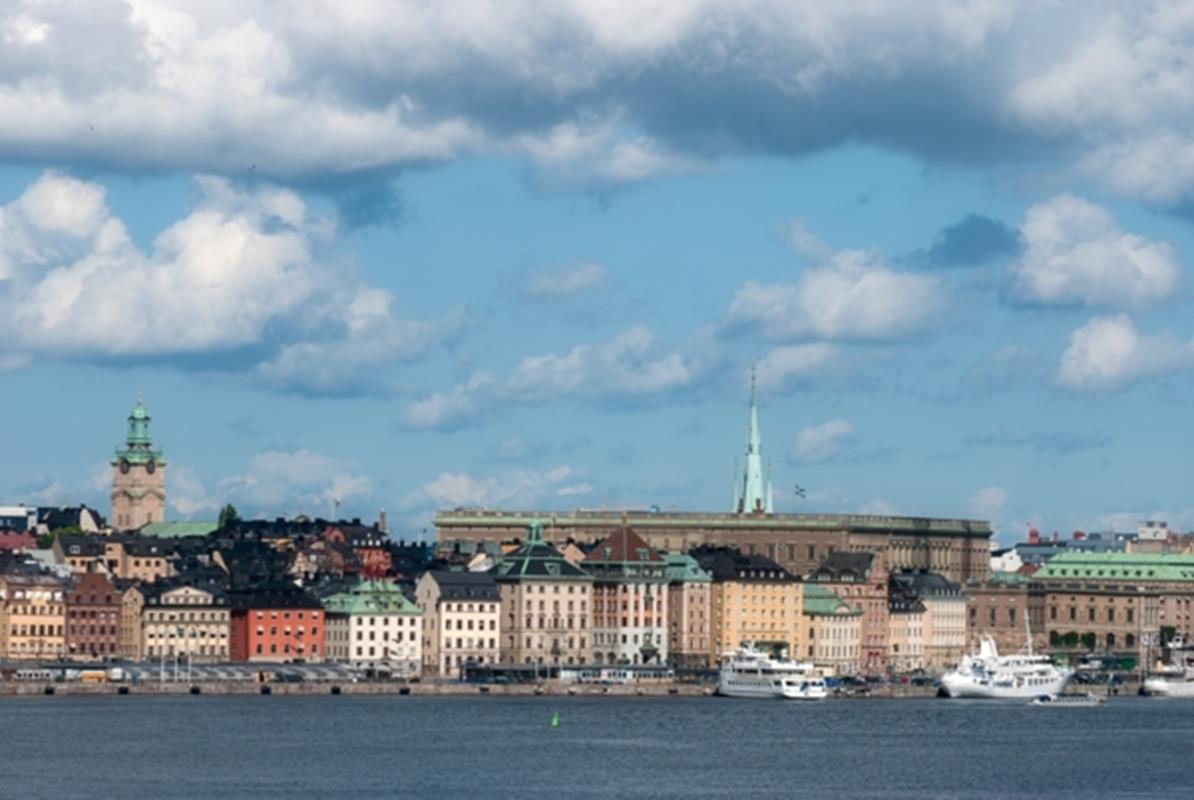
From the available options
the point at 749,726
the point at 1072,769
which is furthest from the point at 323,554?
the point at 1072,769

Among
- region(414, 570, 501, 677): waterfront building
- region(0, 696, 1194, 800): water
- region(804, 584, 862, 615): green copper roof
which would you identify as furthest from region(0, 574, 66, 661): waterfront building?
region(804, 584, 862, 615): green copper roof

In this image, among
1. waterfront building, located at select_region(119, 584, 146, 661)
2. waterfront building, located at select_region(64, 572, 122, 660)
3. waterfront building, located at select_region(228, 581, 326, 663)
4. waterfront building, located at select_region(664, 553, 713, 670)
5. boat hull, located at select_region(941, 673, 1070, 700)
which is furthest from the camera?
waterfront building, located at select_region(664, 553, 713, 670)

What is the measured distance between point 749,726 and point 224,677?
100 ft

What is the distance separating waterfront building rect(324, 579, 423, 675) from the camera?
530 feet

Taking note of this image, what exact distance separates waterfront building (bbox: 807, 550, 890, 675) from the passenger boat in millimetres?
27526

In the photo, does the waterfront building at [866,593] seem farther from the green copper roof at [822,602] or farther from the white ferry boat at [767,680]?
the white ferry boat at [767,680]

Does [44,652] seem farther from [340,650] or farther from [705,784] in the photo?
[705,784]

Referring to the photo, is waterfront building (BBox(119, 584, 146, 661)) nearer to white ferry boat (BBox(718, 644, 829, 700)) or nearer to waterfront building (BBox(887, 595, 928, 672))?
white ferry boat (BBox(718, 644, 829, 700))

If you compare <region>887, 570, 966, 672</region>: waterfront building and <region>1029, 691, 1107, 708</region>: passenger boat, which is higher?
<region>887, 570, 966, 672</region>: waterfront building

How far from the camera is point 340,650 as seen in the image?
531 feet

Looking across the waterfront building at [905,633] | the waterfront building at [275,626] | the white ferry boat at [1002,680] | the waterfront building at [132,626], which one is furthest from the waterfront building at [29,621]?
the waterfront building at [905,633]

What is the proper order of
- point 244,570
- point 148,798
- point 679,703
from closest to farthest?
point 148,798
point 679,703
point 244,570

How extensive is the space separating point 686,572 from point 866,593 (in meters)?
13.1

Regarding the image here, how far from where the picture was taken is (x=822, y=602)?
179 m
